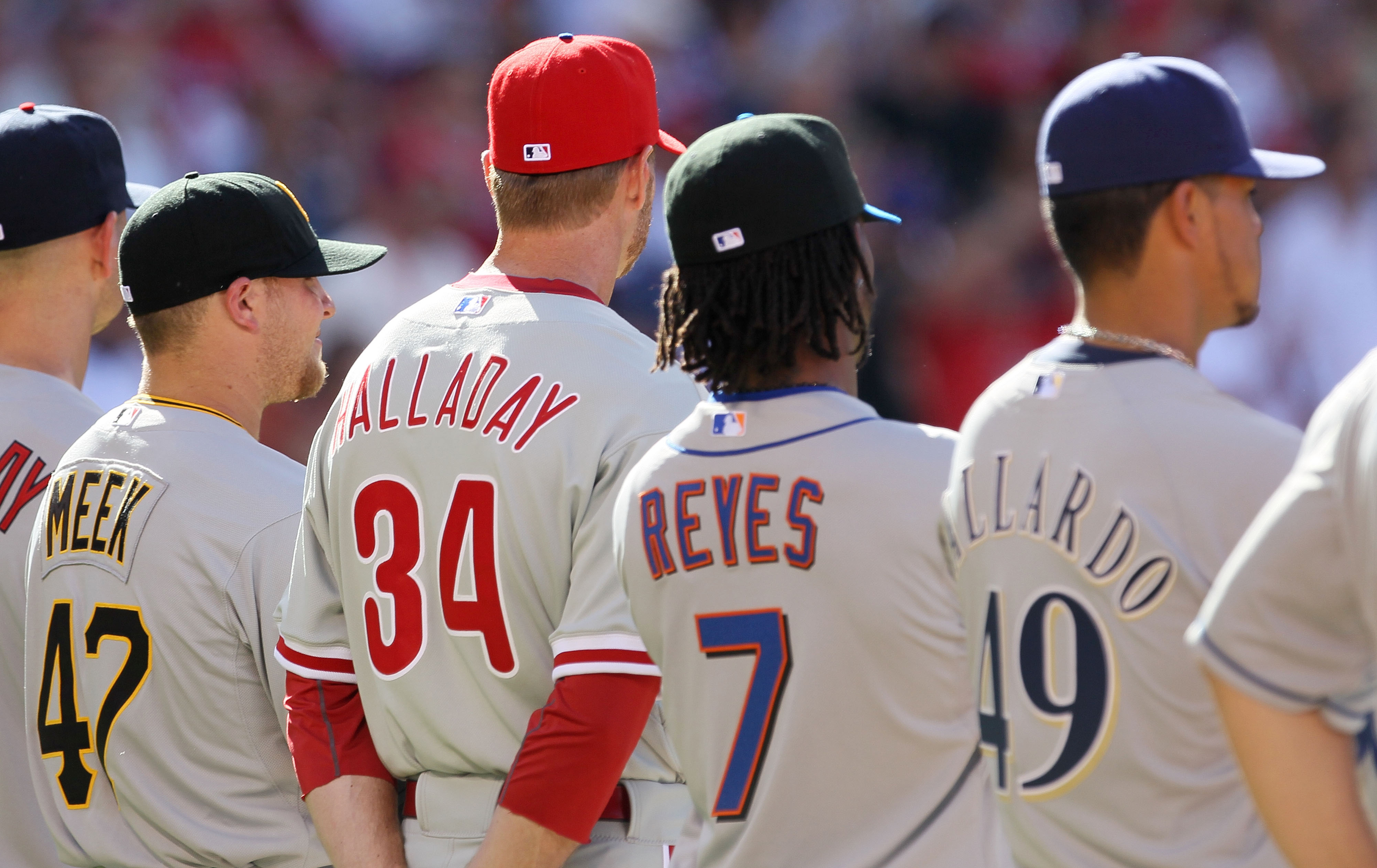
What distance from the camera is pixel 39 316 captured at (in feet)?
9.77

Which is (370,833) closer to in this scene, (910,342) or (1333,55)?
(910,342)

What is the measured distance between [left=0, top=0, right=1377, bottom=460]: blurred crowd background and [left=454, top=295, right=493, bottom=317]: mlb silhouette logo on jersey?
3.81 meters

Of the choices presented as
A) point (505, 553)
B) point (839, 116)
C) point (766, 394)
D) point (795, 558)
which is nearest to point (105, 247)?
point (505, 553)

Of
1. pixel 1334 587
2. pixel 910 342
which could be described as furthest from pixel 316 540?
pixel 910 342

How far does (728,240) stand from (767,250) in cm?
5

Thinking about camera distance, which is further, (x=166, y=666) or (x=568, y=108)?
(x=166, y=666)

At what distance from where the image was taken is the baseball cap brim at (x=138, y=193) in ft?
10.6

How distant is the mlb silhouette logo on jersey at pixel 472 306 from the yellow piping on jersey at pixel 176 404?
2.04 feet

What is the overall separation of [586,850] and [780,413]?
0.79m

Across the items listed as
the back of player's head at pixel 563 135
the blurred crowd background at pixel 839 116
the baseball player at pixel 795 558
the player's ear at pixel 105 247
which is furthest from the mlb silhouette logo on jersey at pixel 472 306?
the blurred crowd background at pixel 839 116

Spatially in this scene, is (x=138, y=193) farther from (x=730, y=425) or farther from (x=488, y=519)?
(x=730, y=425)

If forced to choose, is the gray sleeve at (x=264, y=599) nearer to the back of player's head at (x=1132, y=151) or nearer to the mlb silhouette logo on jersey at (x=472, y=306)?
the mlb silhouette logo on jersey at (x=472, y=306)

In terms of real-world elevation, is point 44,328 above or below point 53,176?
below

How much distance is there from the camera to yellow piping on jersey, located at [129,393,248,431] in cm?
260
